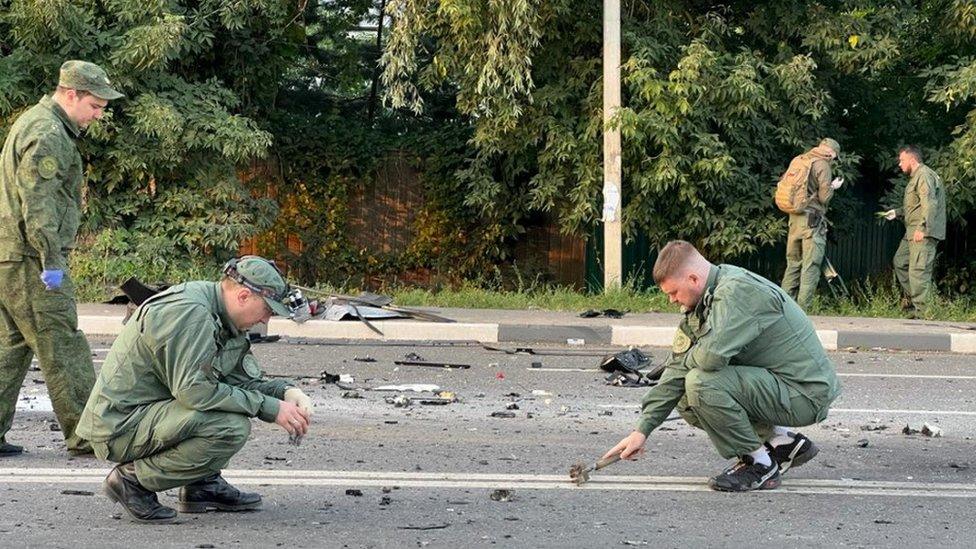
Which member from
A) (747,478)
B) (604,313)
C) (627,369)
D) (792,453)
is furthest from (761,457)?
(604,313)

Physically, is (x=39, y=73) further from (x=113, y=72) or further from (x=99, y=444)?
(x=99, y=444)

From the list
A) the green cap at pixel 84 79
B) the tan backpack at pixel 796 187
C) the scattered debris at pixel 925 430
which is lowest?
the scattered debris at pixel 925 430

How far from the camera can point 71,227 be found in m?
6.69

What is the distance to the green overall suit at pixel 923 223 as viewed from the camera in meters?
14.8

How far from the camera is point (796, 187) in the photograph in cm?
1496

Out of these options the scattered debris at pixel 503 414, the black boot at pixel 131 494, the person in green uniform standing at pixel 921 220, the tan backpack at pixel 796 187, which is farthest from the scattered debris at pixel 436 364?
the person in green uniform standing at pixel 921 220

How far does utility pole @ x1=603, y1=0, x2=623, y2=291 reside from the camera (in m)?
15.7

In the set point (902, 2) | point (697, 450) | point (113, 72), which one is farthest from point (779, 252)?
point (697, 450)

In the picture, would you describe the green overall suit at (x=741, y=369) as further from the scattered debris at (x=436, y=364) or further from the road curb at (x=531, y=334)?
the road curb at (x=531, y=334)

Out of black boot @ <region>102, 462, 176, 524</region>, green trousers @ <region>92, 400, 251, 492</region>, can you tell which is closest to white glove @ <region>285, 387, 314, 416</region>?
green trousers @ <region>92, 400, 251, 492</region>

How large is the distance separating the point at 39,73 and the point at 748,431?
39.2ft

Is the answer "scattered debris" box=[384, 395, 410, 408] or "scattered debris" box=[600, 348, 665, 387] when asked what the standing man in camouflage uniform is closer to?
"scattered debris" box=[600, 348, 665, 387]

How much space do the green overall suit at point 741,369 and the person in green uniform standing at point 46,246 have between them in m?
2.90

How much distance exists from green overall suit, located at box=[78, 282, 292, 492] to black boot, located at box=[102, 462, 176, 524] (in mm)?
68
